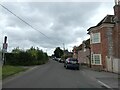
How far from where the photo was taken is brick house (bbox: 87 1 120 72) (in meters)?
29.7

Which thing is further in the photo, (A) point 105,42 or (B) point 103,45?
(B) point 103,45

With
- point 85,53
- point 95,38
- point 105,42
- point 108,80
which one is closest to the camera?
point 108,80

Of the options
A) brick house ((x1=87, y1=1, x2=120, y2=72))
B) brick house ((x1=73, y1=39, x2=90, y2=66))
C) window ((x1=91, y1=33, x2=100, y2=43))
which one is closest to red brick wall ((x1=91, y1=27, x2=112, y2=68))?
brick house ((x1=87, y1=1, x2=120, y2=72))

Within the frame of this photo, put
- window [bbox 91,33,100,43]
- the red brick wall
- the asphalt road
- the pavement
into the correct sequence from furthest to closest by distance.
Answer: window [bbox 91,33,100,43] < the red brick wall < the pavement < the asphalt road

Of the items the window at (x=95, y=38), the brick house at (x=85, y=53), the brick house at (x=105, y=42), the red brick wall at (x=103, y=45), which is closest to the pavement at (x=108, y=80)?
the brick house at (x=105, y=42)

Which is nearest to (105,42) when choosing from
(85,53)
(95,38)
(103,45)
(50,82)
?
(103,45)

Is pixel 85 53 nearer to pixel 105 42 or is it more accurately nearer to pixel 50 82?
pixel 105 42

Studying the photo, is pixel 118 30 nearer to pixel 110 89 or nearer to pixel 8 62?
pixel 110 89

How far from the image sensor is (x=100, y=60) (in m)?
33.0

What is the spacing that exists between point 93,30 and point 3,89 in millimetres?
25628

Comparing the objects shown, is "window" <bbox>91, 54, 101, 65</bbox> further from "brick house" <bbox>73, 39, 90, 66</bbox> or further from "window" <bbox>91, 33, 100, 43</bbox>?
"brick house" <bbox>73, 39, 90, 66</bbox>

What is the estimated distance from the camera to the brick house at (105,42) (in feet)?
97.3

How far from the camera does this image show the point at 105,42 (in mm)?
31922

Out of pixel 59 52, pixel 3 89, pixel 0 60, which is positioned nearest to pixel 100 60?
pixel 0 60
